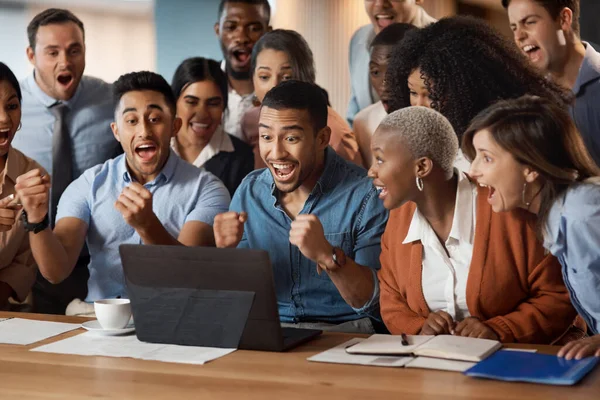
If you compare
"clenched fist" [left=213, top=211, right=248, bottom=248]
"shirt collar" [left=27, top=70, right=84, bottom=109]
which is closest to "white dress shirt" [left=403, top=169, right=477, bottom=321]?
"clenched fist" [left=213, top=211, right=248, bottom=248]

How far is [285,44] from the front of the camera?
2975 mm

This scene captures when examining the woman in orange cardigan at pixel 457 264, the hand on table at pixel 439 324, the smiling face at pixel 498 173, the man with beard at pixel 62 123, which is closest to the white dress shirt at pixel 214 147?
the man with beard at pixel 62 123

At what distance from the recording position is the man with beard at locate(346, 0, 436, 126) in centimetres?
279

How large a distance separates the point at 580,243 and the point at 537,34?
96cm

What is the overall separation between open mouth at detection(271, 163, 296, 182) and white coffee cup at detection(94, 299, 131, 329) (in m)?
0.78

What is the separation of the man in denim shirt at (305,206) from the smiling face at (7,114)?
101cm

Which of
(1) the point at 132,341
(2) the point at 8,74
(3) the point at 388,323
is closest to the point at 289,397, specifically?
(1) the point at 132,341

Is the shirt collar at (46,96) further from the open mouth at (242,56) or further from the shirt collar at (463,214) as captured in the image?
the shirt collar at (463,214)

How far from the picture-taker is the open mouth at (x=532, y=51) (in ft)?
8.32

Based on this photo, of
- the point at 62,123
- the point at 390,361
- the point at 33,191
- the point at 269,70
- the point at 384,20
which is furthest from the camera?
the point at 62,123

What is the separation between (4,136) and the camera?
120 inches

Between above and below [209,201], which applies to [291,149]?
above

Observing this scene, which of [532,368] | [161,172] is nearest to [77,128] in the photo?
[161,172]

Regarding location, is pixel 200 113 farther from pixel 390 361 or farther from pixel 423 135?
pixel 390 361
